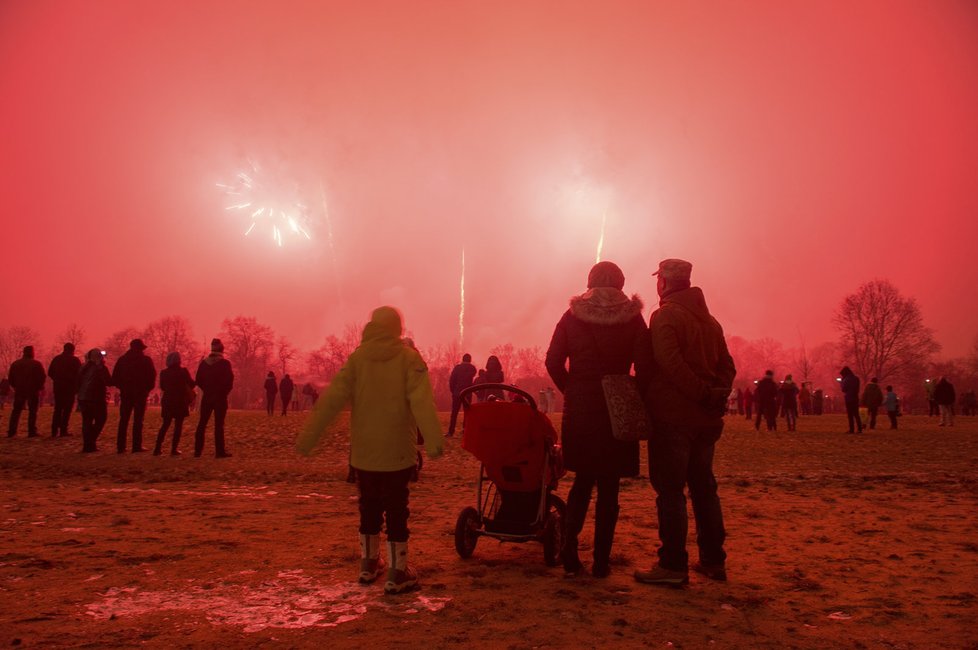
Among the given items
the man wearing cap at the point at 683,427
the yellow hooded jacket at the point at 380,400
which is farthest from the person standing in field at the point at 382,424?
the man wearing cap at the point at 683,427

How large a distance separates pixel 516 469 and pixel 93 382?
1271 centimetres

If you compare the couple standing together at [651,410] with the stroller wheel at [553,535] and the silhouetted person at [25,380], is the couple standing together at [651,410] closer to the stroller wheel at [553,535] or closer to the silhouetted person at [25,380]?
the stroller wheel at [553,535]

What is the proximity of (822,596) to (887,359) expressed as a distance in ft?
253

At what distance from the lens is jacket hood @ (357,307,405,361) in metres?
4.75

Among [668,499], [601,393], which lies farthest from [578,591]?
[601,393]

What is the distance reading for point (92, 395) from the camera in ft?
46.9

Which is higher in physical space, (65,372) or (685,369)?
(65,372)

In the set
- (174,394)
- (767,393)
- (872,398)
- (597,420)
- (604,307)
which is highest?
(604,307)

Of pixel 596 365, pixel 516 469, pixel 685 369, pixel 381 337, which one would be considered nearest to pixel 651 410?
pixel 685 369

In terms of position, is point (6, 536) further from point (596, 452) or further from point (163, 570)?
point (596, 452)

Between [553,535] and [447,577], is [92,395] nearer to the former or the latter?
[447,577]

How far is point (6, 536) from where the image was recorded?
590 cm

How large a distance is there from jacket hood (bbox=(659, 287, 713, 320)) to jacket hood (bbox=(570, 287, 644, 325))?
0.86 ft

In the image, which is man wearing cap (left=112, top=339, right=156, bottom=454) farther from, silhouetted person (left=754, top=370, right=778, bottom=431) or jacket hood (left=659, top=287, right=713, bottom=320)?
silhouetted person (left=754, top=370, right=778, bottom=431)
